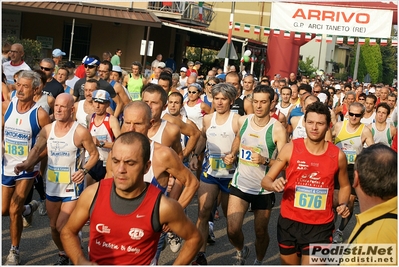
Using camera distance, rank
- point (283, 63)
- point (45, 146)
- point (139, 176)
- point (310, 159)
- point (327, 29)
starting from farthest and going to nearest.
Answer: point (283, 63)
point (327, 29)
point (45, 146)
point (310, 159)
point (139, 176)

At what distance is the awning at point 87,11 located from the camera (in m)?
24.7

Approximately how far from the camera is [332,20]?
858 inches

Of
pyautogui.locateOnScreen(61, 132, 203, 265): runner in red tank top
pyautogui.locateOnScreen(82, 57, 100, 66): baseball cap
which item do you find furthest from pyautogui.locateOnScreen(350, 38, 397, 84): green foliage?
pyautogui.locateOnScreen(61, 132, 203, 265): runner in red tank top

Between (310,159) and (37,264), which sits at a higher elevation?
(310,159)

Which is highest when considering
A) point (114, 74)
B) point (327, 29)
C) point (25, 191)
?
point (327, 29)

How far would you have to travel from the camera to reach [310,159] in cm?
574

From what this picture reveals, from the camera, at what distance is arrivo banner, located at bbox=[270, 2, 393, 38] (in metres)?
21.7

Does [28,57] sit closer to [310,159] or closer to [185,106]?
[185,106]

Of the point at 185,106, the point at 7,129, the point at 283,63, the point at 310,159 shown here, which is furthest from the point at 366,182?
the point at 283,63

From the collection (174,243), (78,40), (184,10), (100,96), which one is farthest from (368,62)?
(174,243)

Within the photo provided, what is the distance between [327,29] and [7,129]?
54.0ft

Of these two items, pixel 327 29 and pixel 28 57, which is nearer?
pixel 327 29

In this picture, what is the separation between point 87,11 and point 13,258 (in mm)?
20615

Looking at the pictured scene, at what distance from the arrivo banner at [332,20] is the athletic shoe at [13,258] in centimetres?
1670
